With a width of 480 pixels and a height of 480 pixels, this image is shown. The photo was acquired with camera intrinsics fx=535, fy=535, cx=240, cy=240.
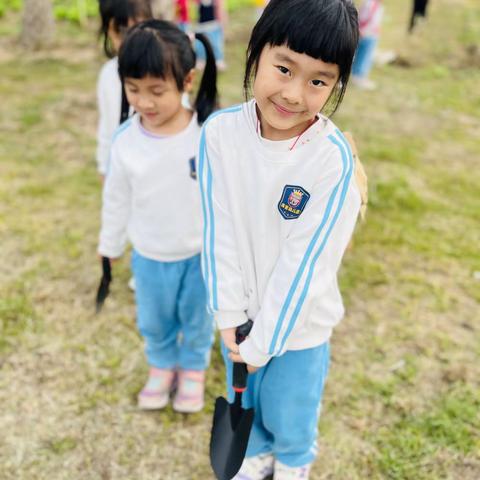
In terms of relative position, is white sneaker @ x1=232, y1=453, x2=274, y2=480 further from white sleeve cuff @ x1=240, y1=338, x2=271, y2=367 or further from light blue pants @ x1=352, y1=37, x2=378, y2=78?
light blue pants @ x1=352, y1=37, x2=378, y2=78

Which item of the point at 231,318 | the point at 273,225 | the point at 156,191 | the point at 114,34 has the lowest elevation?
the point at 231,318

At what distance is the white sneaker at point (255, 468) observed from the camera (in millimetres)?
1831

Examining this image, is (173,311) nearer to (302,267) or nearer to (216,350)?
(216,350)

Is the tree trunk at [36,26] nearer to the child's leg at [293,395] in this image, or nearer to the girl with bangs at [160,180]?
the girl with bangs at [160,180]

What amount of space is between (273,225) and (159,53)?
655mm

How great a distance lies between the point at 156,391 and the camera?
82.7 inches

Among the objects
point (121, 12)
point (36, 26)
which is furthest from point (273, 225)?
point (36, 26)

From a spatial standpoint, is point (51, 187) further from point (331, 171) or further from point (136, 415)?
point (331, 171)

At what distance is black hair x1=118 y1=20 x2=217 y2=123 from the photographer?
1575 millimetres

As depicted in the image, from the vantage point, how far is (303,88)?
1146mm

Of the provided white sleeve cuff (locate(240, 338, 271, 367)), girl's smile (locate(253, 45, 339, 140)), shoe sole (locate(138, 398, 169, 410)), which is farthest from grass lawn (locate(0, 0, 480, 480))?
girl's smile (locate(253, 45, 339, 140))

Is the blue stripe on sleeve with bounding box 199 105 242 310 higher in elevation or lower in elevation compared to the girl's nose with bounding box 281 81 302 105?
lower

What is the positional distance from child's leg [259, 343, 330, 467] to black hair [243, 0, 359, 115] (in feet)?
2.64

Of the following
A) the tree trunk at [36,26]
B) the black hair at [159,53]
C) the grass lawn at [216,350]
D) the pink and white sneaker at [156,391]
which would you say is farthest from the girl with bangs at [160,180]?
the tree trunk at [36,26]
